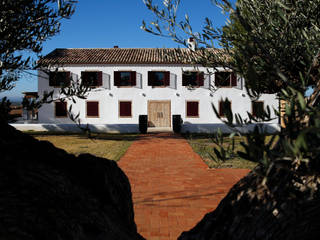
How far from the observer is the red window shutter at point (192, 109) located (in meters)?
23.5

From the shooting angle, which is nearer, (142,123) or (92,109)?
(142,123)

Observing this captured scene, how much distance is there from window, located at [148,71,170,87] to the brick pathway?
13.7 m

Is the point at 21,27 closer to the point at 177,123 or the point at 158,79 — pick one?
the point at 177,123

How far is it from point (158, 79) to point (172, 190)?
60.3ft

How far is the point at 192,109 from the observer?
23.5m

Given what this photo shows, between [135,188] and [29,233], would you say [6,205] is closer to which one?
[29,233]

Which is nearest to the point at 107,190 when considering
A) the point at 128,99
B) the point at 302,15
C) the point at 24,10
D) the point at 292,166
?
the point at 292,166

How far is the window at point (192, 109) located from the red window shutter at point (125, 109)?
5217 millimetres

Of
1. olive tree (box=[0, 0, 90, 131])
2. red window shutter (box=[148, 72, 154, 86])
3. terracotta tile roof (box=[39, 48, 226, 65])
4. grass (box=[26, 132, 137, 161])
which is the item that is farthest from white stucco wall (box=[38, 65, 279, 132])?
olive tree (box=[0, 0, 90, 131])

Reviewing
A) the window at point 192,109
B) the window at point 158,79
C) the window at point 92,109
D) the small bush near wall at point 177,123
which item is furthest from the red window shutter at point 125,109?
the window at point 192,109

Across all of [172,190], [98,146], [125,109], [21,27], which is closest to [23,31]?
[21,27]

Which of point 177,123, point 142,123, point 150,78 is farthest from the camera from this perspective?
point 150,78

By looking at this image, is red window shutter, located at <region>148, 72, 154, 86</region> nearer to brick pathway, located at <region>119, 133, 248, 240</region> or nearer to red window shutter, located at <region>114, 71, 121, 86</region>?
red window shutter, located at <region>114, 71, 121, 86</region>

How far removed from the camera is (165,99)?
934 inches
